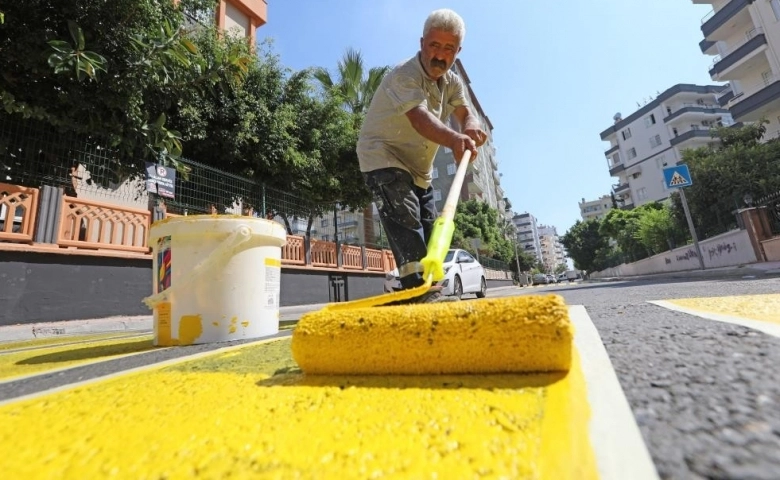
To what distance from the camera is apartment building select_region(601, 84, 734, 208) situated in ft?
127

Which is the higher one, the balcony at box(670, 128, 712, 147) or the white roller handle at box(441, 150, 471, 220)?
the balcony at box(670, 128, 712, 147)

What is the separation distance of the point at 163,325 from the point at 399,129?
6.25ft

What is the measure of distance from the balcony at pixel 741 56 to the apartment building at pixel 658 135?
53.2 ft

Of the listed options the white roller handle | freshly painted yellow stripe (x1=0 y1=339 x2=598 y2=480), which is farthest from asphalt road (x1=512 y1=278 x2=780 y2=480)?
the white roller handle

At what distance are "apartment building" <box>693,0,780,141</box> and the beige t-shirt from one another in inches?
1077

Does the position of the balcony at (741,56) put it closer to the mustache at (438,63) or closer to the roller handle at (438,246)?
the mustache at (438,63)

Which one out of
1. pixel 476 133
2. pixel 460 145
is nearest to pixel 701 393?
pixel 460 145

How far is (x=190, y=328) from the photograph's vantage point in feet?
6.97

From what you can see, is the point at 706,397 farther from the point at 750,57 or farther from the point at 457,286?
the point at 750,57

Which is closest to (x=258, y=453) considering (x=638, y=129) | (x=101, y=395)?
(x=101, y=395)

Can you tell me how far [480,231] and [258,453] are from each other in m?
31.0

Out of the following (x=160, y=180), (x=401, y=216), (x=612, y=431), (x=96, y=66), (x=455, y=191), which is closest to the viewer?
(x=612, y=431)

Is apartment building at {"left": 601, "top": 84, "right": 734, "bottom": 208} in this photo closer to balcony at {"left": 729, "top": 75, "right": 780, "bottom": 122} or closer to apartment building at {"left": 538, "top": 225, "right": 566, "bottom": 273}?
balcony at {"left": 729, "top": 75, "right": 780, "bottom": 122}

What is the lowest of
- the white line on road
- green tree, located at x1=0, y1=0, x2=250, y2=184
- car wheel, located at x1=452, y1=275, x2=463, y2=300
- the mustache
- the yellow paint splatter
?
the white line on road
